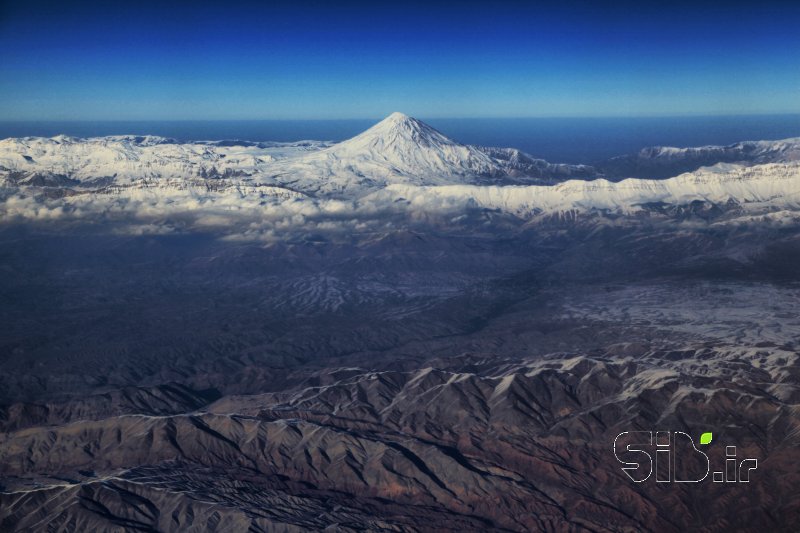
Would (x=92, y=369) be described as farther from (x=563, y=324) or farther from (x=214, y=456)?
(x=563, y=324)

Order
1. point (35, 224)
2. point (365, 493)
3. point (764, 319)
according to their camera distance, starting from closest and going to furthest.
A: point (365, 493) → point (764, 319) → point (35, 224)

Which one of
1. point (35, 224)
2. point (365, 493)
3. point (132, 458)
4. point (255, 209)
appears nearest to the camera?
point (365, 493)

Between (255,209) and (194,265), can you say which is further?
(255,209)

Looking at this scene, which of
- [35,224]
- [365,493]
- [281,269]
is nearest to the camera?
[365,493]

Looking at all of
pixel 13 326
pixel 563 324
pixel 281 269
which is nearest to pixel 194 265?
pixel 281 269

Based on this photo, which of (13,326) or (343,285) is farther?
(343,285)

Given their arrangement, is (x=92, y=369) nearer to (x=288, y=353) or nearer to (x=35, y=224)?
(x=288, y=353)

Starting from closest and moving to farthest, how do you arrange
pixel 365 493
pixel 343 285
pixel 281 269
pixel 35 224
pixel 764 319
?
1. pixel 365 493
2. pixel 764 319
3. pixel 343 285
4. pixel 281 269
5. pixel 35 224

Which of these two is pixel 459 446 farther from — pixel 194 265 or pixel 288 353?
pixel 194 265

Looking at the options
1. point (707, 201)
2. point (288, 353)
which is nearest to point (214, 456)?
point (288, 353)
